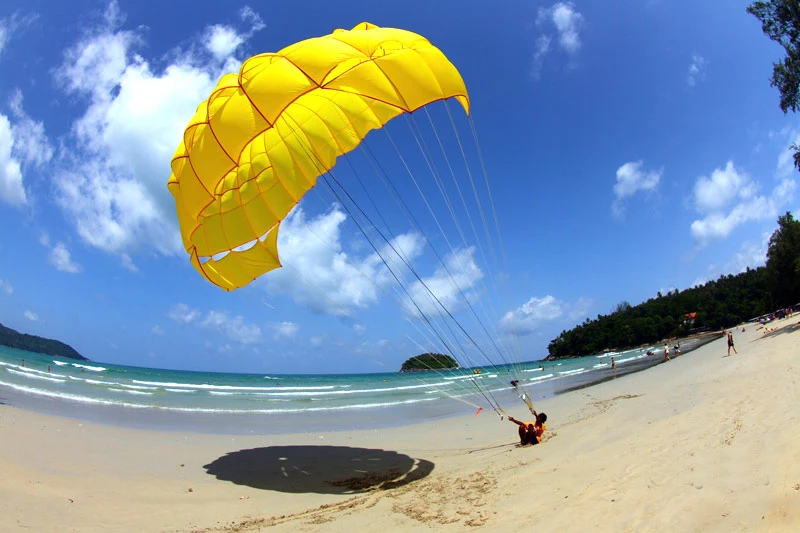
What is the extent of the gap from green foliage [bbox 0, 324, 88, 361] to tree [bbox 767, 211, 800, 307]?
127 metres

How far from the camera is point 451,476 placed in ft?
22.3

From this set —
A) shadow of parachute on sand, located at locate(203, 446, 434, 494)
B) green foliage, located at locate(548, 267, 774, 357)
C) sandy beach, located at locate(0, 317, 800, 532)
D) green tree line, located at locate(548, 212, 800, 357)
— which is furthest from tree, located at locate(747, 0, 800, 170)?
green foliage, located at locate(548, 267, 774, 357)

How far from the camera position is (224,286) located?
326 inches

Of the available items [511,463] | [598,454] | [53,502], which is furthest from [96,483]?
[598,454]

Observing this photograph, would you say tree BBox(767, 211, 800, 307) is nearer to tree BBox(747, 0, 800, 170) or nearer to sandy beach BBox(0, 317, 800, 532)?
tree BBox(747, 0, 800, 170)

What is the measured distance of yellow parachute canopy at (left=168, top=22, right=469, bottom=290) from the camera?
18.5 feet

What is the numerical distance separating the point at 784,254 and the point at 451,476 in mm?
46714

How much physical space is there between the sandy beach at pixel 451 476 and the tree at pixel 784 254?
1544 inches

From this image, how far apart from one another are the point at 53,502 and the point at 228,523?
2412mm

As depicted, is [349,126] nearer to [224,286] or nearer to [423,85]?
[423,85]

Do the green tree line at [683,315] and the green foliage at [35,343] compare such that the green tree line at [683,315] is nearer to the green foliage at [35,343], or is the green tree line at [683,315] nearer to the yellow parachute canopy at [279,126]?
the yellow parachute canopy at [279,126]

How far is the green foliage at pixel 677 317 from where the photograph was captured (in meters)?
68.9

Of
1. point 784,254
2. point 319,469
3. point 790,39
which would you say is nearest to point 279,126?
point 319,469

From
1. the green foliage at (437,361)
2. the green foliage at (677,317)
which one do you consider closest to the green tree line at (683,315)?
the green foliage at (677,317)
